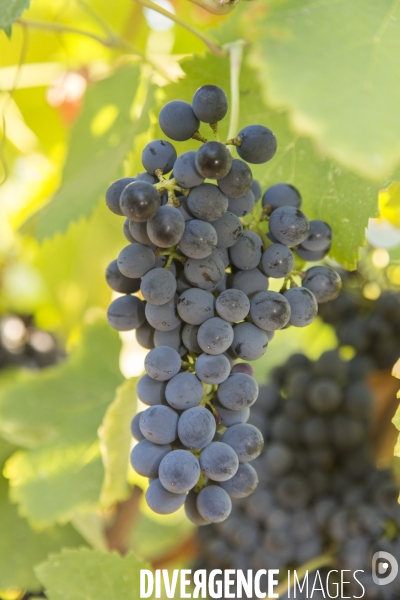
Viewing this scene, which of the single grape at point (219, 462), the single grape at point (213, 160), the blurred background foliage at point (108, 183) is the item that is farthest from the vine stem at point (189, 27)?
the single grape at point (219, 462)

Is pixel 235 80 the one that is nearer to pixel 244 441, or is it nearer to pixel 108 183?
pixel 108 183

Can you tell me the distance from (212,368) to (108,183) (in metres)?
0.43

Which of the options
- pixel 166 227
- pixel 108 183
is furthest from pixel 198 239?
pixel 108 183

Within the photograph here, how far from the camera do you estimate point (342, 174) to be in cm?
64

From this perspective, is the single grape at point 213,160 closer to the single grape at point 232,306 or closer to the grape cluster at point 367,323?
the single grape at point 232,306

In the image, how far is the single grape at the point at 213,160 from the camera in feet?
1.60

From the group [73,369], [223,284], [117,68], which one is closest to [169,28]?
[117,68]

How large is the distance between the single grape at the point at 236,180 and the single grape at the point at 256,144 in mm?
34

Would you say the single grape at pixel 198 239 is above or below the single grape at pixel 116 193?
below

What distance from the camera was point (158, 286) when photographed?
20.6 inches

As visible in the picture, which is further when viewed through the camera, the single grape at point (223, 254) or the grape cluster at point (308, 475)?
the grape cluster at point (308, 475)

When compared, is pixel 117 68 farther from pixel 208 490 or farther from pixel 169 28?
pixel 208 490

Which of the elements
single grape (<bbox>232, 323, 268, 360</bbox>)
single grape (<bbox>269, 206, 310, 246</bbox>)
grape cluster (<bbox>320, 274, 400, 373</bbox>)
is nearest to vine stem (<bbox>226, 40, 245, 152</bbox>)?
single grape (<bbox>269, 206, 310, 246</bbox>)

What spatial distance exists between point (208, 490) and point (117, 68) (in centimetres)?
87
